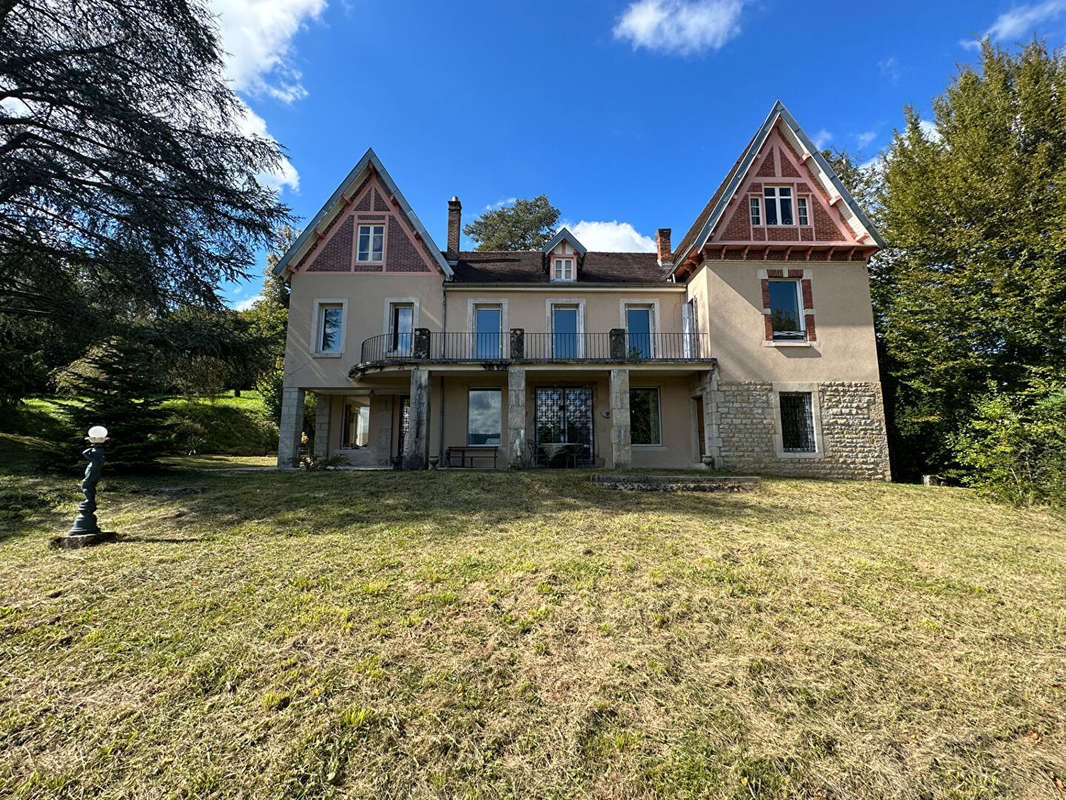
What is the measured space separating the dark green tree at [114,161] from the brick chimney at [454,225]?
7488 millimetres

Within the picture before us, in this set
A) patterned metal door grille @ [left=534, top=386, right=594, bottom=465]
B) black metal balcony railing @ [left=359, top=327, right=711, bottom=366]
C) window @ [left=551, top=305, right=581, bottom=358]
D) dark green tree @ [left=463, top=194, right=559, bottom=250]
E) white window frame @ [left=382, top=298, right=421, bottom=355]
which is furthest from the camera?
dark green tree @ [left=463, top=194, right=559, bottom=250]

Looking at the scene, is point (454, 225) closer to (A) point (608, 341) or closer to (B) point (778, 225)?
(A) point (608, 341)

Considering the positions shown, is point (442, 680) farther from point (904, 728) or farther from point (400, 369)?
point (400, 369)

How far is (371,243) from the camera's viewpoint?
15.5 metres

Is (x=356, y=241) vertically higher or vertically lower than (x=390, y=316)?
higher

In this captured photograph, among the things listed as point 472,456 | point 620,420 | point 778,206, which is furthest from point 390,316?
point 778,206

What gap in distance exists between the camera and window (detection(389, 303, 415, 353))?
15.1 meters

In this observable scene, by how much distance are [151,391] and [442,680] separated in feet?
37.7

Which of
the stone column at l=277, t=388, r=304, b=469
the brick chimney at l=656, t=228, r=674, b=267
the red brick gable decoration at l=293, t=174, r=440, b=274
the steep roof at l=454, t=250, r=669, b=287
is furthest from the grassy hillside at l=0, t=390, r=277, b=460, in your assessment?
the brick chimney at l=656, t=228, r=674, b=267

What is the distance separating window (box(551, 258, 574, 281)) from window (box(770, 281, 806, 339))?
641cm

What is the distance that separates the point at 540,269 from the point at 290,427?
10117mm

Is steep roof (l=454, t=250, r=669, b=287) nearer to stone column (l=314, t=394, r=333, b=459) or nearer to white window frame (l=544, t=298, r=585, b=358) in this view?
white window frame (l=544, t=298, r=585, b=358)

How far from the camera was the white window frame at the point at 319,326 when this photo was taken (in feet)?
48.5

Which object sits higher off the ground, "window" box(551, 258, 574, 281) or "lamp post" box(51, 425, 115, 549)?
"window" box(551, 258, 574, 281)
